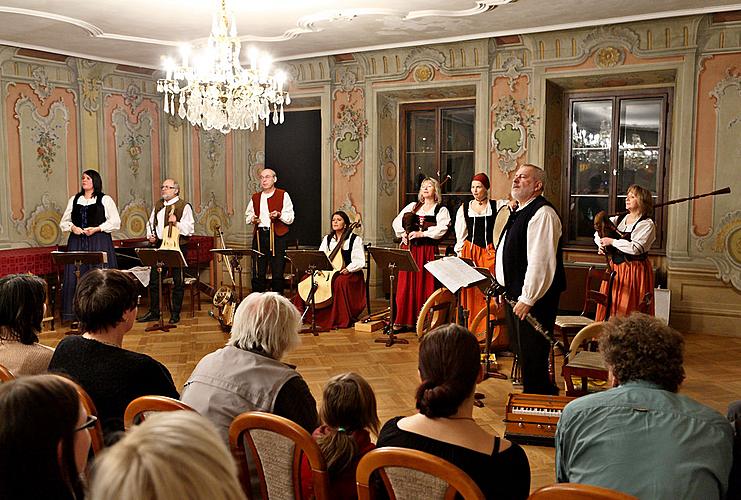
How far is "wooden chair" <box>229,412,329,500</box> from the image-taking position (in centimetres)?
177

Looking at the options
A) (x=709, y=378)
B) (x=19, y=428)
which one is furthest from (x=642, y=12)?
(x=19, y=428)

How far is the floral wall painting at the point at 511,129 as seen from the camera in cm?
708

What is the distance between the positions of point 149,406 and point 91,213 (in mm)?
5474

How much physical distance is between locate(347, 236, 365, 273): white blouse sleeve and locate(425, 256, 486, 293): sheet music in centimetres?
229

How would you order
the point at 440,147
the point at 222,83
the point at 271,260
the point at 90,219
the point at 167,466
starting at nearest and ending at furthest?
1. the point at 167,466
2. the point at 222,83
3. the point at 90,219
4. the point at 271,260
5. the point at 440,147

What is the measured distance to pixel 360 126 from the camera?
314 inches

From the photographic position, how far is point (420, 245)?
653 centimetres

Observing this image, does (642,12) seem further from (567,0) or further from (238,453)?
(238,453)

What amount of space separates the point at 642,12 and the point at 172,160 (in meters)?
5.82

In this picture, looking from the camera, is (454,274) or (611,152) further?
(611,152)

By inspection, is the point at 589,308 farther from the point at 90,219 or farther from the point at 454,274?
the point at 90,219

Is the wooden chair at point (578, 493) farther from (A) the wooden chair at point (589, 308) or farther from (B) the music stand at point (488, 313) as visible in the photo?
(A) the wooden chair at point (589, 308)

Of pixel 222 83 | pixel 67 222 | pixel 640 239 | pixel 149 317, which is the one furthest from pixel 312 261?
pixel 640 239

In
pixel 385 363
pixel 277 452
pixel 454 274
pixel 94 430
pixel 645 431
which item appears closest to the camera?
pixel 645 431
